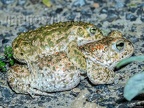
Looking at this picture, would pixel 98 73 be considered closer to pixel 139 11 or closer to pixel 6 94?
pixel 6 94

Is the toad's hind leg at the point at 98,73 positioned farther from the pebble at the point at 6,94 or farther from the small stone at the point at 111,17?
the small stone at the point at 111,17

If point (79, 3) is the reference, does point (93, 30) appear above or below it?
above

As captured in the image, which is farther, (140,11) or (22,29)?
(140,11)

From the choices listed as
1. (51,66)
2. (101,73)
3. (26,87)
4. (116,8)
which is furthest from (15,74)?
(116,8)

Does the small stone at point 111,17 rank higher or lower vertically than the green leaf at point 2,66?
higher

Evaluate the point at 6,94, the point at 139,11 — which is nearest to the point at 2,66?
the point at 6,94

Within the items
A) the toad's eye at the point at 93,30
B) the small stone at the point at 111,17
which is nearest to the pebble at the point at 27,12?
the small stone at the point at 111,17
